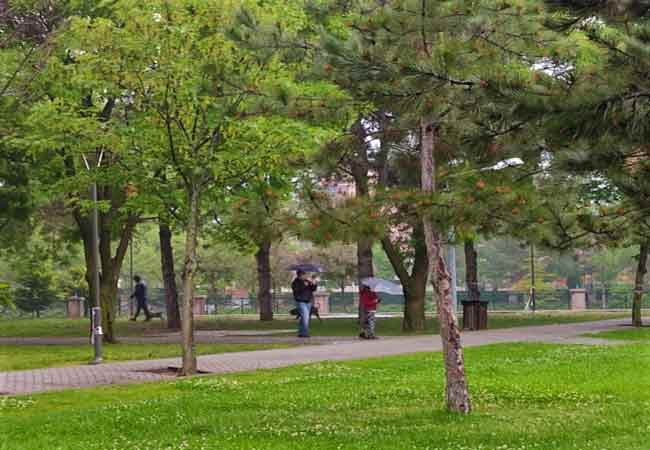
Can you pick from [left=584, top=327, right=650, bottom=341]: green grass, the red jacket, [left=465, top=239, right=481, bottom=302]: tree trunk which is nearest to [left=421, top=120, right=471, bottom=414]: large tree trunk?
[left=584, top=327, right=650, bottom=341]: green grass

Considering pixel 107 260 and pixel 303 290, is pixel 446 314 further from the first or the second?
pixel 107 260

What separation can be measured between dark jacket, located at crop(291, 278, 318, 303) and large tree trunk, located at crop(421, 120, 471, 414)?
1475 cm

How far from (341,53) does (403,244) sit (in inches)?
905

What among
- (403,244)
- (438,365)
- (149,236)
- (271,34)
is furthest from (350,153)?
(149,236)

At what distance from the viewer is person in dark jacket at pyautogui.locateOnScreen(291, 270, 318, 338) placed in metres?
24.5

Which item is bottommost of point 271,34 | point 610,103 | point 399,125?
point 610,103

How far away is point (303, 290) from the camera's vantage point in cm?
2525

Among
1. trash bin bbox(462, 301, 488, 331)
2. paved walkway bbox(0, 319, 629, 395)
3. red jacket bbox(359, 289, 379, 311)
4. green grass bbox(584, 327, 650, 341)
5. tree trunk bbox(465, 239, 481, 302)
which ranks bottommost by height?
green grass bbox(584, 327, 650, 341)

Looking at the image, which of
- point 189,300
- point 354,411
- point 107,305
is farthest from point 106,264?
point 354,411

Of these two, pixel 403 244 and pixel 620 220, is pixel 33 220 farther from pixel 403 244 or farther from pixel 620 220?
pixel 620 220

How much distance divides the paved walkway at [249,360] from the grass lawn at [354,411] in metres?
1.25

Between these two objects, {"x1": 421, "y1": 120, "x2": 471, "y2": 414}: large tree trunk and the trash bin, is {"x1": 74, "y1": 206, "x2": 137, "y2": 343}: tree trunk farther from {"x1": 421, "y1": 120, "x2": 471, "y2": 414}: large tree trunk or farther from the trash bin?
{"x1": 421, "y1": 120, "x2": 471, "y2": 414}: large tree trunk

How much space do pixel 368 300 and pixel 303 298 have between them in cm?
189

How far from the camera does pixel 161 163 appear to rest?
16.7 m
